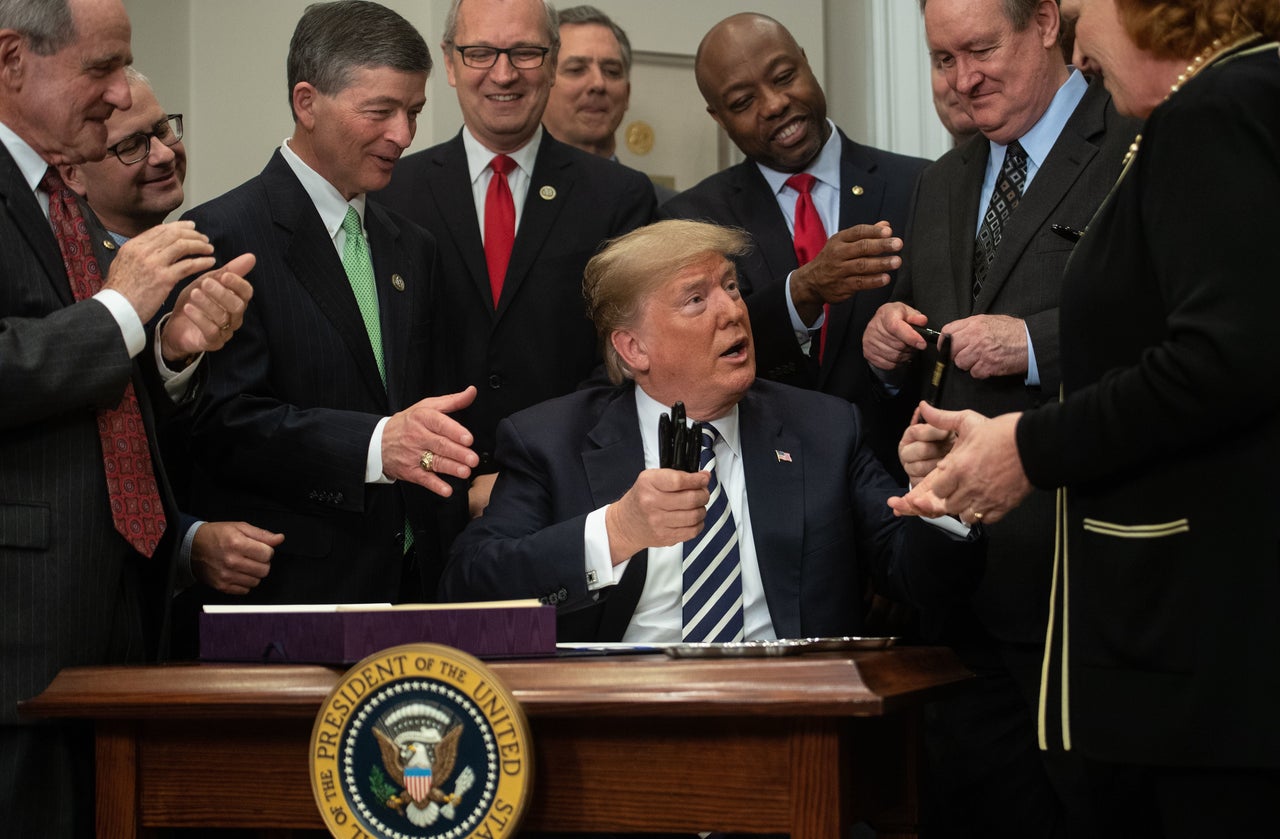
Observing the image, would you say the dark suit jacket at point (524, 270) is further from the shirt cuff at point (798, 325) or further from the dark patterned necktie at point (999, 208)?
the dark patterned necktie at point (999, 208)

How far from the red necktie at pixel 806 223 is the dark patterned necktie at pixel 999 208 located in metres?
0.62

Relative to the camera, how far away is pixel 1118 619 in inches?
75.5

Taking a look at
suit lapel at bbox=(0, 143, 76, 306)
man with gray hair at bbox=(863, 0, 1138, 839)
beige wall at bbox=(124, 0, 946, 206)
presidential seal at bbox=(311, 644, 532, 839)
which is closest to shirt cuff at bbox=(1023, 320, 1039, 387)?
man with gray hair at bbox=(863, 0, 1138, 839)

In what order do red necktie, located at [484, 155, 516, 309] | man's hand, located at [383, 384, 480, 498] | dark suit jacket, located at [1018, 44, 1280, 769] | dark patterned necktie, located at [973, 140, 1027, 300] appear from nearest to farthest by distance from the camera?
dark suit jacket, located at [1018, 44, 1280, 769] → man's hand, located at [383, 384, 480, 498] → dark patterned necktie, located at [973, 140, 1027, 300] → red necktie, located at [484, 155, 516, 309]

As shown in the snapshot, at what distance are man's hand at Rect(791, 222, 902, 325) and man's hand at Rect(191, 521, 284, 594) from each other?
1.30 meters

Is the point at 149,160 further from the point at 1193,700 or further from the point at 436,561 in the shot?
the point at 1193,700

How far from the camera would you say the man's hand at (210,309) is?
2660mm

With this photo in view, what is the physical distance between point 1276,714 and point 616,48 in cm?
387

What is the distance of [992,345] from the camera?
2949mm

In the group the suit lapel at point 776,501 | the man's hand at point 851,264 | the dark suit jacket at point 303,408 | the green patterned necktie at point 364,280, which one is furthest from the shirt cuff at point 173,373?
the man's hand at point 851,264

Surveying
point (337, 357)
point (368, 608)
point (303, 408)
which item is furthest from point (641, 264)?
point (368, 608)

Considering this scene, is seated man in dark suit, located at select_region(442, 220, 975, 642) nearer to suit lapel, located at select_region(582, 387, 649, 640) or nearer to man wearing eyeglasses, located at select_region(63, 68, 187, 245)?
suit lapel, located at select_region(582, 387, 649, 640)

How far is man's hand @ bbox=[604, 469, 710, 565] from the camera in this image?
256 cm

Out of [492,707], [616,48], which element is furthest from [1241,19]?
[616,48]
